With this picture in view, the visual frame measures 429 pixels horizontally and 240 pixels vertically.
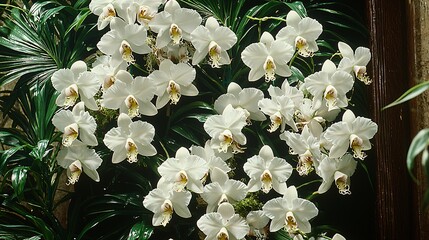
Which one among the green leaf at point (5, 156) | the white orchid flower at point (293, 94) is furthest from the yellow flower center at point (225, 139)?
the green leaf at point (5, 156)

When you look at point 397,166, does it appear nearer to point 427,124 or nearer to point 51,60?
point 427,124

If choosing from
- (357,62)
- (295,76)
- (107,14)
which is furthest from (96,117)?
(357,62)

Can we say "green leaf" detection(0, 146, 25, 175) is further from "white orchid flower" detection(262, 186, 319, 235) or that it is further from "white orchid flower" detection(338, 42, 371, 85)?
"white orchid flower" detection(338, 42, 371, 85)

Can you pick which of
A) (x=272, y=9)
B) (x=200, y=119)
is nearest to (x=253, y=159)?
(x=200, y=119)

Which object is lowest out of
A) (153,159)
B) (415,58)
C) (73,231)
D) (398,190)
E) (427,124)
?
(73,231)

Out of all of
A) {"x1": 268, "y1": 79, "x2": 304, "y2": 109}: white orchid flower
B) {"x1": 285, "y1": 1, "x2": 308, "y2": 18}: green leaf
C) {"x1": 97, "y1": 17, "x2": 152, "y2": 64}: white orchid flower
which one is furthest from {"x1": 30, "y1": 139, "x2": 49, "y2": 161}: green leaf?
{"x1": 285, "y1": 1, "x2": 308, "y2": 18}: green leaf

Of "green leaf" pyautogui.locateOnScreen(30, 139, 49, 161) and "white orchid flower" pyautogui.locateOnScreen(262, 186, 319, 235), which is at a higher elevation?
"white orchid flower" pyautogui.locateOnScreen(262, 186, 319, 235)

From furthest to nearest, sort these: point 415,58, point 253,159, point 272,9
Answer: point 272,9 < point 415,58 < point 253,159
